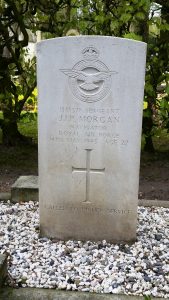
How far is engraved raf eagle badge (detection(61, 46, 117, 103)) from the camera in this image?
334cm

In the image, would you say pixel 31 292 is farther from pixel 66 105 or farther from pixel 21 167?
pixel 21 167

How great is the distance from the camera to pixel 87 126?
3.47 metres

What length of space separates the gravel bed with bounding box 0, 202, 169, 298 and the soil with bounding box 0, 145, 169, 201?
1395 mm

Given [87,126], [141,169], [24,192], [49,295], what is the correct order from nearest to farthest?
1. [49,295]
2. [87,126]
3. [24,192]
4. [141,169]

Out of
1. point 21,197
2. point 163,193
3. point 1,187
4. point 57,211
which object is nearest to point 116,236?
point 57,211

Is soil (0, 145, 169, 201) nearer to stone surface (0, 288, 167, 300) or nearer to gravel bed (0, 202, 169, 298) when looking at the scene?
gravel bed (0, 202, 169, 298)

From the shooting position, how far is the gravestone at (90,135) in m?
3.33

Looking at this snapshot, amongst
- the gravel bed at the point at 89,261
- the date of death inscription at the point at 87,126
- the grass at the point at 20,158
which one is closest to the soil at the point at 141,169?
the grass at the point at 20,158

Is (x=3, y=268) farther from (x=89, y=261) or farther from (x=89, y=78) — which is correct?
(x=89, y=78)

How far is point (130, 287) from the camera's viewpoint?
2.98 m

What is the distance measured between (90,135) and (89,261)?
98 cm

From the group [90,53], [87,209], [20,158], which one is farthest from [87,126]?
[20,158]

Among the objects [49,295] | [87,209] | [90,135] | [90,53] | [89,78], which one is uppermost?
[90,53]

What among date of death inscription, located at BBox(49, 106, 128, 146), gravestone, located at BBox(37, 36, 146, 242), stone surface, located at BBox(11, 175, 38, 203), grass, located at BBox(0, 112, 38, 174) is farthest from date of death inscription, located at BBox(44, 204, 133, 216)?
grass, located at BBox(0, 112, 38, 174)
